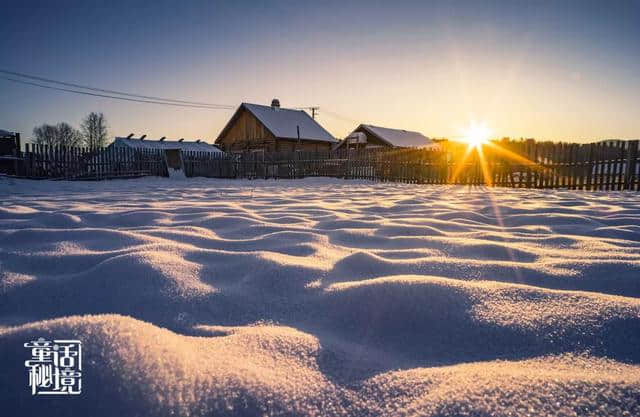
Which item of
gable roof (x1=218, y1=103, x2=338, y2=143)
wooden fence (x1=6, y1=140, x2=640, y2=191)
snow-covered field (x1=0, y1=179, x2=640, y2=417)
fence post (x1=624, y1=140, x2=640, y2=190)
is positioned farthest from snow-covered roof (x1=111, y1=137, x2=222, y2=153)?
snow-covered field (x1=0, y1=179, x2=640, y2=417)

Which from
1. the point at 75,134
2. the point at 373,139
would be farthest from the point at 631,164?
the point at 75,134

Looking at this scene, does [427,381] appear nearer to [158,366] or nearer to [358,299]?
[358,299]

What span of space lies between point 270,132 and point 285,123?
248cm

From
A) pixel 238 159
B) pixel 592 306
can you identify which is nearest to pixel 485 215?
pixel 592 306

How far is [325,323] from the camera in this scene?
39.5 inches

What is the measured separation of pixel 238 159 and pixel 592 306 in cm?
1606

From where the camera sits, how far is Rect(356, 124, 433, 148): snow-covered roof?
26.5m

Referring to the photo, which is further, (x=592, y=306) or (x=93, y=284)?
(x=93, y=284)

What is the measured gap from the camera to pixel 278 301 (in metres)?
1.15

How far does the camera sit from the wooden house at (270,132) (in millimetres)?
24812

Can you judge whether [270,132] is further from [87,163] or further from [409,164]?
[409,164]

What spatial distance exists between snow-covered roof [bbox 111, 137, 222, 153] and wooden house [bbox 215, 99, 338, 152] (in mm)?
5188

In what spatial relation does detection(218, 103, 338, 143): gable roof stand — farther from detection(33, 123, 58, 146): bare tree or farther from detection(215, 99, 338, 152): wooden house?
detection(33, 123, 58, 146): bare tree

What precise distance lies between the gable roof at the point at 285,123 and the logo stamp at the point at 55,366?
24.2 meters
